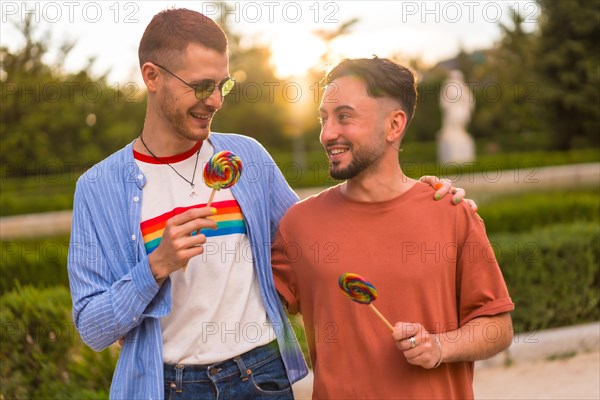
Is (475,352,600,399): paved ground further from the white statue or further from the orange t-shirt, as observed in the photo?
the white statue

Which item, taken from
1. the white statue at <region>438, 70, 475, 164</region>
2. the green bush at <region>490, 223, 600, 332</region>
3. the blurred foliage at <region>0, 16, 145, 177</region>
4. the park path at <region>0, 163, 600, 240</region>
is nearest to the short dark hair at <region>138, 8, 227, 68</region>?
the green bush at <region>490, 223, 600, 332</region>

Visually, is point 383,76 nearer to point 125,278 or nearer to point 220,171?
point 220,171

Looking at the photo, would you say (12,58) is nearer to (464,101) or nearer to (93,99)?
(93,99)

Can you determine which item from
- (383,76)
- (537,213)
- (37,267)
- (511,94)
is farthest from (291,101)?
(383,76)

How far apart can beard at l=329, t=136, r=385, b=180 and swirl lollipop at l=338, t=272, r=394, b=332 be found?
1.30ft

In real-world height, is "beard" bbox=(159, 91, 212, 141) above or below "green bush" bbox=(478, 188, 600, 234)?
above

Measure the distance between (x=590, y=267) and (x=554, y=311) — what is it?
0.59 metres

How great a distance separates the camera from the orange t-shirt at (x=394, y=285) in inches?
110

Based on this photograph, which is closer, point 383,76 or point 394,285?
point 394,285

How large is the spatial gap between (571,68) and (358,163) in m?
30.2

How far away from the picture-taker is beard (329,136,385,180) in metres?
2.87

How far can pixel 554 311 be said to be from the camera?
7.57 m

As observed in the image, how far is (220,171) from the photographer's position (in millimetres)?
2789

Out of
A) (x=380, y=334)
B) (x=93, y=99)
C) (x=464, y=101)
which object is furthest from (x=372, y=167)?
(x=464, y=101)
